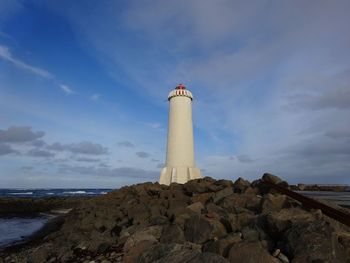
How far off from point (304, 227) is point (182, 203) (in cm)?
502

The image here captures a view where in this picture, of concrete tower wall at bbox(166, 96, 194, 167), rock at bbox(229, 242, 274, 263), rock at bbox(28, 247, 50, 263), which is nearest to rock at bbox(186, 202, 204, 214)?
rock at bbox(229, 242, 274, 263)

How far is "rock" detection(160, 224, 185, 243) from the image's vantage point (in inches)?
259

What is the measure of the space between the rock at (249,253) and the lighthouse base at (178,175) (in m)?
11.1

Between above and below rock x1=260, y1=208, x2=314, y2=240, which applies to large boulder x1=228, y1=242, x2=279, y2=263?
below

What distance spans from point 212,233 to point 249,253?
4.60 feet

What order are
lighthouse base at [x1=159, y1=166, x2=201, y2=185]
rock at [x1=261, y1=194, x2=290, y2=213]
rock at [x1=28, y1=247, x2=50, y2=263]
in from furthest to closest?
lighthouse base at [x1=159, y1=166, x2=201, y2=185], rock at [x1=28, y1=247, x2=50, y2=263], rock at [x1=261, y1=194, x2=290, y2=213]

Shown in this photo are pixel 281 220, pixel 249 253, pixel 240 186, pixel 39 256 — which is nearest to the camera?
pixel 249 253

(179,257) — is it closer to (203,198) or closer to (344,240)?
(344,240)

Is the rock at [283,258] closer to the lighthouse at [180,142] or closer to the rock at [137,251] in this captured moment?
the rock at [137,251]

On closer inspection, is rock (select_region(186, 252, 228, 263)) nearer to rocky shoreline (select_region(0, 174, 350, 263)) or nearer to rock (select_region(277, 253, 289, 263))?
rocky shoreline (select_region(0, 174, 350, 263))

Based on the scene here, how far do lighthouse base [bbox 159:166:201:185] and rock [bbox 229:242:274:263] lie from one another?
11112mm

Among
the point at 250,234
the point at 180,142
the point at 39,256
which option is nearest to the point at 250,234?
the point at 250,234

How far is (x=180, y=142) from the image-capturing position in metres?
16.8

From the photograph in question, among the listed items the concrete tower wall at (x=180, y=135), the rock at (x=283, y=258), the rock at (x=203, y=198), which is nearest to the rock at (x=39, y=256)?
the rock at (x=203, y=198)
